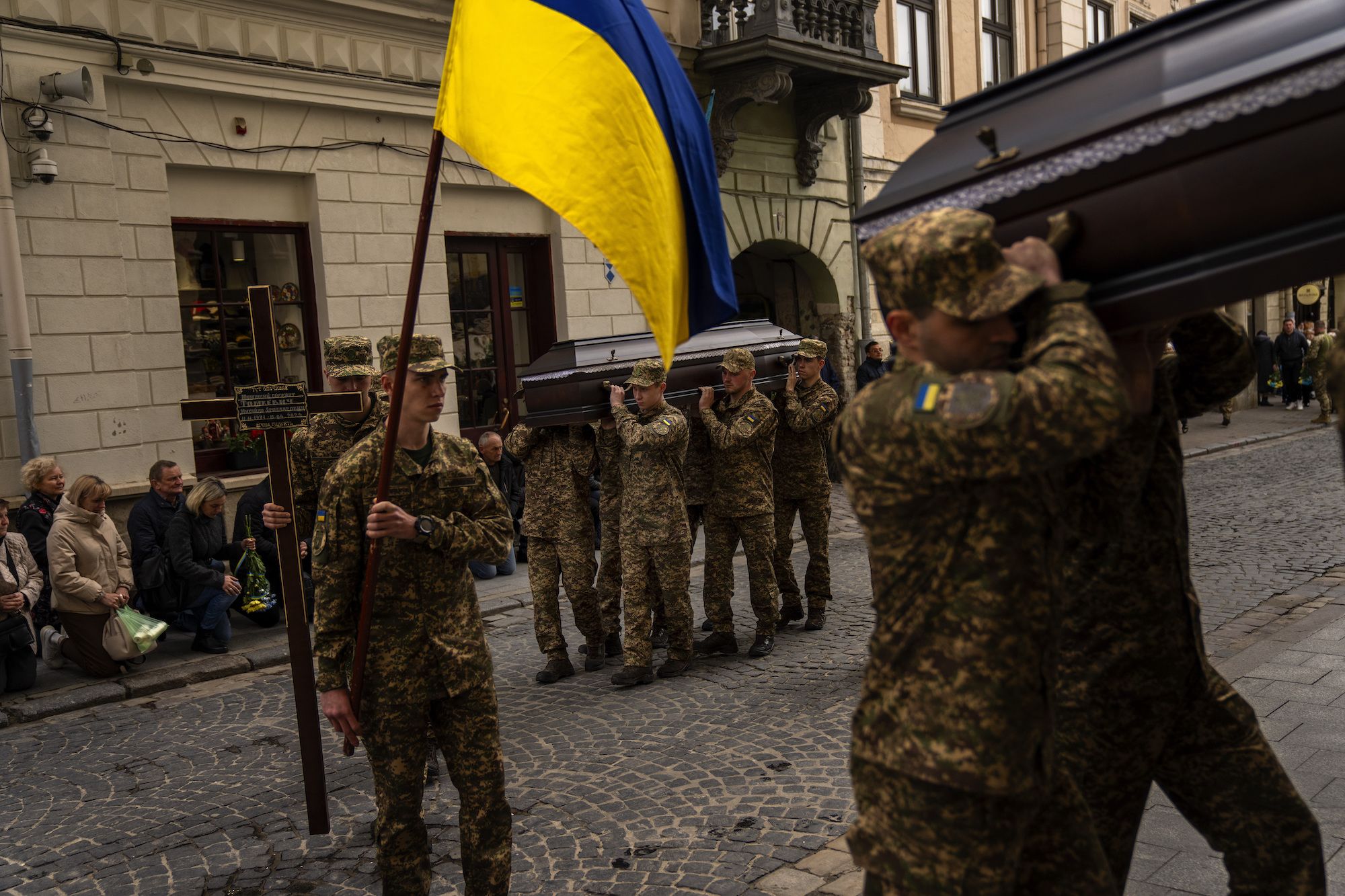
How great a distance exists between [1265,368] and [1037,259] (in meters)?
27.1

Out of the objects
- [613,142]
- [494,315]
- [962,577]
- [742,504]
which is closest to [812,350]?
[742,504]

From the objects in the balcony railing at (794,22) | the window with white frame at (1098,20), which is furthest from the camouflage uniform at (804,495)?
the window with white frame at (1098,20)

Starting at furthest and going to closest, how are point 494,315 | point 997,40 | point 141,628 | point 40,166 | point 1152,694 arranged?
point 997,40
point 494,315
point 40,166
point 141,628
point 1152,694

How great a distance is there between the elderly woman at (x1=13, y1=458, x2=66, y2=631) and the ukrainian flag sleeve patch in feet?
25.2

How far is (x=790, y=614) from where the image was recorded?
8680 millimetres

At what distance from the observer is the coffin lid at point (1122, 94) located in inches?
92.8

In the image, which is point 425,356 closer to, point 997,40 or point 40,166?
point 40,166

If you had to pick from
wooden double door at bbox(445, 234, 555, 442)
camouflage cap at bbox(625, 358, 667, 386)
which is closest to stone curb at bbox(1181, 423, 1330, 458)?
wooden double door at bbox(445, 234, 555, 442)

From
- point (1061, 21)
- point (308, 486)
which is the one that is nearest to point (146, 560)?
point (308, 486)

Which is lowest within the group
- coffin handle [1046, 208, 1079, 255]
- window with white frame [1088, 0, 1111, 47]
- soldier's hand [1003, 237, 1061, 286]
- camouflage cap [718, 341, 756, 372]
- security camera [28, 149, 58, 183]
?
camouflage cap [718, 341, 756, 372]

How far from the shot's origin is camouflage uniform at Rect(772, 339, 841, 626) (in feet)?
28.0

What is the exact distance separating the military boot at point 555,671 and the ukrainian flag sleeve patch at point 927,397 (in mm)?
5406

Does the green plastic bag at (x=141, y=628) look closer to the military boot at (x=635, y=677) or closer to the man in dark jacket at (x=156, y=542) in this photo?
the man in dark jacket at (x=156, y=542)

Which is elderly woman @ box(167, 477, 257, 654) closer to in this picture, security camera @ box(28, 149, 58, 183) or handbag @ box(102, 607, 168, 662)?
handbag @ box(102, 607, 168, 662)
